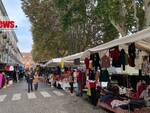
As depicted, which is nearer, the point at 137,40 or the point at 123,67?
the point at 137,40

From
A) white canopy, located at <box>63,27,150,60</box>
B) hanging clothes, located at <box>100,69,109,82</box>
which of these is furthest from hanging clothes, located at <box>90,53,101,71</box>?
hanging clothes, located at <box>100,69,109,82</box>

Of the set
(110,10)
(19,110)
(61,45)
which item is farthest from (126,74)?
(61,45)

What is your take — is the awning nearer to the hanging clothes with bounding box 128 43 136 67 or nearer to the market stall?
the market stall

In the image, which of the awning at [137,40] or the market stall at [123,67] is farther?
the market stall at [123,67]

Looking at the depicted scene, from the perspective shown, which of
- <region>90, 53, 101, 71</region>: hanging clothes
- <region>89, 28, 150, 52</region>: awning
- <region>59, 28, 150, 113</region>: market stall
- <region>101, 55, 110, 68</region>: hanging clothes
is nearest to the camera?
<region>89, 28, 150, 52</region>: awning

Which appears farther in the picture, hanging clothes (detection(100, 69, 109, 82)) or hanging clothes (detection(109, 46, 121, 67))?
hanging clothes (detection(100, 69, 109, 82))

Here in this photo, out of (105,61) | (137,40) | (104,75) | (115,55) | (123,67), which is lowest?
(104,75)

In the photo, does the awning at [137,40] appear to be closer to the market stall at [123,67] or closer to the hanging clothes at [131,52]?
the market stall at [123,67]

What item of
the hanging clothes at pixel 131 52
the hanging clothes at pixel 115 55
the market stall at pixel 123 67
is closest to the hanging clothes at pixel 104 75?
the market stall at pixel 123 67

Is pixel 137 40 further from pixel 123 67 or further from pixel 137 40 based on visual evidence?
pixel 123 67

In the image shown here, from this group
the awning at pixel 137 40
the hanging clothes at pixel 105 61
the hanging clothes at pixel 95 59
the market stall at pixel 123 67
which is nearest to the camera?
the awning at pixel 137 40

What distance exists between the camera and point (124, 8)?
30.1m

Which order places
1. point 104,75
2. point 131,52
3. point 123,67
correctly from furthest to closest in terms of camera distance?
point 104,75 < point 123,67 < point 131,52

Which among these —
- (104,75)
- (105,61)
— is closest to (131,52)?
(105,61)
